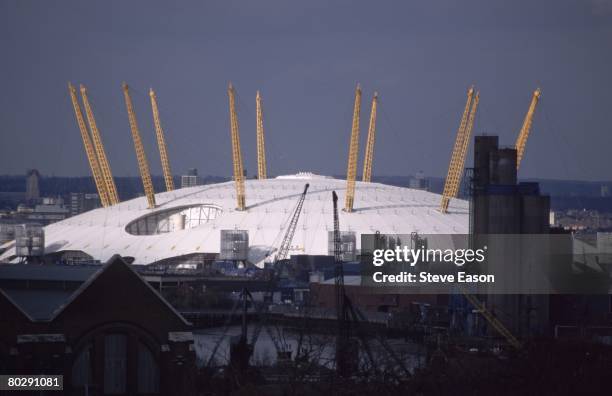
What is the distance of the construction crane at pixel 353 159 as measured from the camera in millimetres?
103812

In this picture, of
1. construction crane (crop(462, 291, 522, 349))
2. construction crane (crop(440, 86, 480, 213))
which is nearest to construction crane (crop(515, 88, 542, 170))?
construction crane (crop(440, 86, 480, 213))

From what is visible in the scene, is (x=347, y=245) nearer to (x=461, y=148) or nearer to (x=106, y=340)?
(x=461, y=148)

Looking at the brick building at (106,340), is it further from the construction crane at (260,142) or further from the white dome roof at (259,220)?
the construction crane at (260,142)

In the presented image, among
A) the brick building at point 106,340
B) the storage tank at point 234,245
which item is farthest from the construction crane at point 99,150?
the brick building at point 106,340

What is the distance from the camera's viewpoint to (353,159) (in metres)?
108

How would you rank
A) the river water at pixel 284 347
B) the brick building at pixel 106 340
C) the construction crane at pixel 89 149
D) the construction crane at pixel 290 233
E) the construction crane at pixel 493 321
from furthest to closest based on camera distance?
the construction crane at pixel 89 149, the construction crane at pixel 290 233, the construction crane at pixel 493 321, the river water at pixel 284 347, the brick building at pixel 106 340

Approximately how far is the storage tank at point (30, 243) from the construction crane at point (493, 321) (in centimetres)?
4769

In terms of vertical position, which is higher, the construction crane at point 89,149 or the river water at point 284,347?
the construction crane at point 89,149

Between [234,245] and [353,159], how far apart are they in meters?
16.0

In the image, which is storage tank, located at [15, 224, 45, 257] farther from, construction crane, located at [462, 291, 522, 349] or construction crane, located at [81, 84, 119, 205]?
construction crane, located at [462, 291, 522, 349]

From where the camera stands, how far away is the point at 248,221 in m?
103

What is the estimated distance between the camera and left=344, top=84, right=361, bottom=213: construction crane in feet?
341

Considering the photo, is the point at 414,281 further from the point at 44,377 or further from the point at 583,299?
the point at 44,377

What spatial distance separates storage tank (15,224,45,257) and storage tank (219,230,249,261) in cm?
1243
